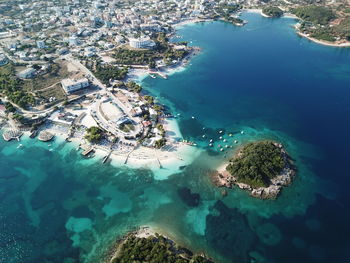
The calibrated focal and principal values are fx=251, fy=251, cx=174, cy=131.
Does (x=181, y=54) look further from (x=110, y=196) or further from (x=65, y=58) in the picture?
(x=110, y=196)

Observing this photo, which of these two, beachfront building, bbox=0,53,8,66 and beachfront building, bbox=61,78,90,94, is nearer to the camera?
beachfront building, bbox=61,78,90,94

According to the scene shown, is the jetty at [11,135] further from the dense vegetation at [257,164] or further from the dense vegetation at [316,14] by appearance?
the dense vegetation at [316,14]

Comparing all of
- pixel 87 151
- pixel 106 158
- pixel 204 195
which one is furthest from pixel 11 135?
pixel 204 195

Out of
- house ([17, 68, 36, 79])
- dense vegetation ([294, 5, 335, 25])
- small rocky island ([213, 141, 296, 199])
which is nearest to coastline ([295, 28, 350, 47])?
dense vegetation ([294, 5, 335, 25])

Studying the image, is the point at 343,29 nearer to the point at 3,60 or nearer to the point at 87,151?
the point at 87,151

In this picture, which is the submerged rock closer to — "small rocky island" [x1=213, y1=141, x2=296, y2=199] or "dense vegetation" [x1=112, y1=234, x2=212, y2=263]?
"small rocky island" [x1=213, y1=141, x2=296, y2=199]

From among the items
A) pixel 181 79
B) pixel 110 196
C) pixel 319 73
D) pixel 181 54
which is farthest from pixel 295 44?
pixel 110 196
